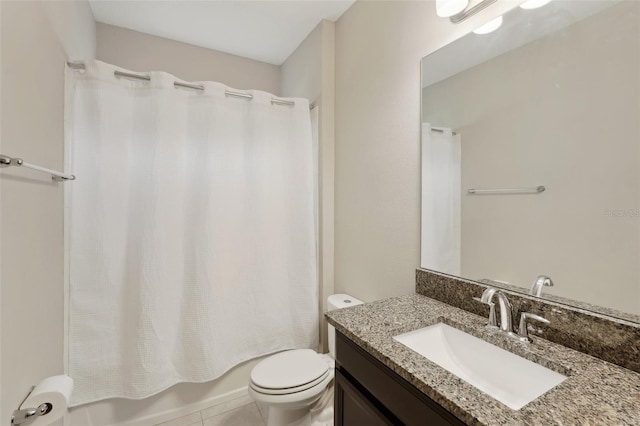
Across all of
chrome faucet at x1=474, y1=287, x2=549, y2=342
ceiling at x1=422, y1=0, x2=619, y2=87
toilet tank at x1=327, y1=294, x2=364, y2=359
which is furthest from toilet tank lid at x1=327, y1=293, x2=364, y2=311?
ceiling at x1=422, y1=0, x2=619, y2=87

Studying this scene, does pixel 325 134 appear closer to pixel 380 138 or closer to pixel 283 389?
pixel 380 138

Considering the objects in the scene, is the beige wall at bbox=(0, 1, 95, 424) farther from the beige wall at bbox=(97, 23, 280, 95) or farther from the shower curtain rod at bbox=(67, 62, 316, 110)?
the beige wall at bbox=(97, 23, 280, 95)

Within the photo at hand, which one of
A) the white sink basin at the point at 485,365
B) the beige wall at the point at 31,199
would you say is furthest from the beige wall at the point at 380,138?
the beige wall at the point at 31,199

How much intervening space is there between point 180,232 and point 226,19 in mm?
1533

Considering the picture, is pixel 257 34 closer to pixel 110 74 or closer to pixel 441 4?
pixel 110 74

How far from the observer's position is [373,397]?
33.9 inches

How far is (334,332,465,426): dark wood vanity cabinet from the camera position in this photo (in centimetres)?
68

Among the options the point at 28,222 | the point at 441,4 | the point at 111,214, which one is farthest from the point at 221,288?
the point at 441,4

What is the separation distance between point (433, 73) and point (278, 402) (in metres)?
1.71

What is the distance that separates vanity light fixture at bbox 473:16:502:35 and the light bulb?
0.11 m

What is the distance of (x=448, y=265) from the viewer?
122 cm

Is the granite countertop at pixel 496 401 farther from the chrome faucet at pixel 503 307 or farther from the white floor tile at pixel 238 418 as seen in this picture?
the white floor tile at pixel 238 418

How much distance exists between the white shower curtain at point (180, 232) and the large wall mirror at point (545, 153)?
1.04 metres

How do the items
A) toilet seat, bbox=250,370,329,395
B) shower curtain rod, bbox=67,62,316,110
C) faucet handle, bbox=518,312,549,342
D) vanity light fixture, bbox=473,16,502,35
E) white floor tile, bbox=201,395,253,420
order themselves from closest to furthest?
faucet handle, bbox=518,312,549,342, vanity light fixture, bbox=473,16,502,35, toilet seat, bbox=250,370,329,395, shower curtain rod, bbox=67,62,316,110, white floor tile, bbox=201,395,253,420
